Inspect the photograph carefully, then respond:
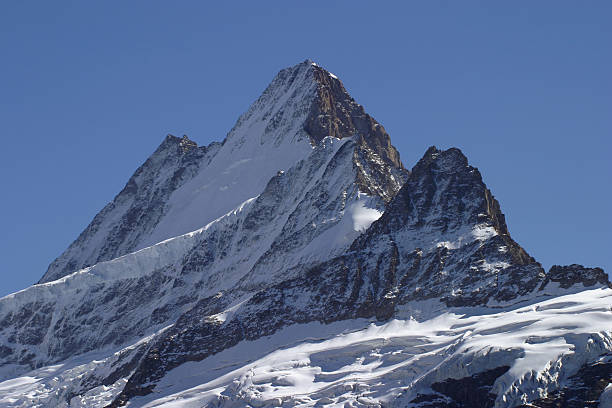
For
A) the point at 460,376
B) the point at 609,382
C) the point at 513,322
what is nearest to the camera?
the point at 609,382

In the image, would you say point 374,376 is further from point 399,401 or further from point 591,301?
point 591,301

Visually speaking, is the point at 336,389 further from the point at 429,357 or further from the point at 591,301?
the point at 591,301

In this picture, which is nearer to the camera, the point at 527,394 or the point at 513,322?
the point at 527,394

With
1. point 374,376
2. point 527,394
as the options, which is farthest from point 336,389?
point 527,394

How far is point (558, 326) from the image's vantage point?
182 metres

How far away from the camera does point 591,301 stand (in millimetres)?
195750

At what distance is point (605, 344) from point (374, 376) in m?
38.1

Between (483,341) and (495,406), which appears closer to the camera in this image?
(495,406)

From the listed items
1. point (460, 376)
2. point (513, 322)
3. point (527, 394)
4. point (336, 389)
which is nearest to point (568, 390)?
point (527, 394)

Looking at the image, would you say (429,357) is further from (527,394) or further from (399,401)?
(527,394)

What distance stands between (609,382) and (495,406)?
1282 cm

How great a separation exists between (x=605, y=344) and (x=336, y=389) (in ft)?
138

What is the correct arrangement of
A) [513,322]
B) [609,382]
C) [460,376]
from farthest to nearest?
[513,322] → [460,376] → [609,382]

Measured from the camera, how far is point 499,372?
569ft
